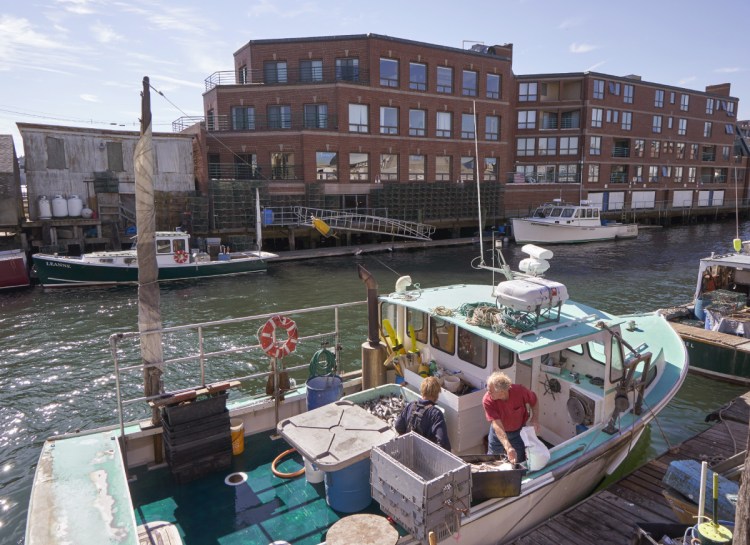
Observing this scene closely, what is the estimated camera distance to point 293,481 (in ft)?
23.0

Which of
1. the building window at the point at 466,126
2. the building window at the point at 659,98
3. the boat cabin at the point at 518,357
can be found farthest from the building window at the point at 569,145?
the boat cabin at the point at 518,357

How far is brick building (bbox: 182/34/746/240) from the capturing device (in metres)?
40.5

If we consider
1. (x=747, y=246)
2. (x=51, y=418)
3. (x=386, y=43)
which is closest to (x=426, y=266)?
(x=747, y=246)

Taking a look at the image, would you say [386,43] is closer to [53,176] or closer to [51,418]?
[53,176]

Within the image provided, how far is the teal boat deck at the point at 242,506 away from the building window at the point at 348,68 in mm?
39363

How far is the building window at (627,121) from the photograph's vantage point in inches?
2295

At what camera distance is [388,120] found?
4331cm

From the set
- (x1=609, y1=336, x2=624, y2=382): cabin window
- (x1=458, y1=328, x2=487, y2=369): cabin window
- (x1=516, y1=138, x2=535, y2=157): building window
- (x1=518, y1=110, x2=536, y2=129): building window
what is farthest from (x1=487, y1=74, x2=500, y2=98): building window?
(x1=458, y1=328, x2=487, y2=369): cabin window

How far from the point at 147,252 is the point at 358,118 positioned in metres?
37.2

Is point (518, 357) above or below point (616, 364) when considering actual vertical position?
above

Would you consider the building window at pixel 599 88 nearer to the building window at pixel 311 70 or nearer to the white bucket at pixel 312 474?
the building window at pixel 311 70

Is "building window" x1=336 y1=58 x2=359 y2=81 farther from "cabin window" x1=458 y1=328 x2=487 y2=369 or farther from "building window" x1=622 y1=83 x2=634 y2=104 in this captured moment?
"cabin window" x1=458 y1=328 x2=487 y2=369

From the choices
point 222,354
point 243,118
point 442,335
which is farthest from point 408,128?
point 442,335

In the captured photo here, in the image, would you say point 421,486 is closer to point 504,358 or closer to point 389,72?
point 504,358
